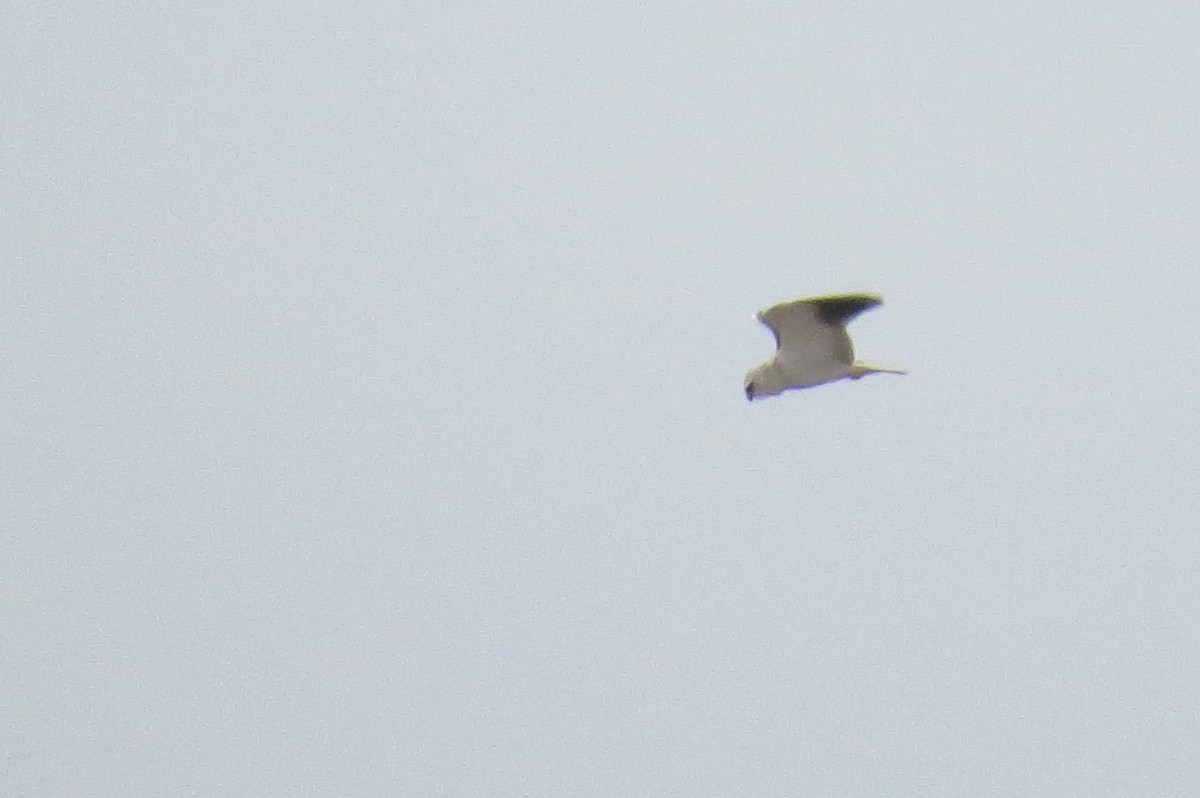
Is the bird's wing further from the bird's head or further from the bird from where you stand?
the bird's head

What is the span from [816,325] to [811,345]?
2.09ft

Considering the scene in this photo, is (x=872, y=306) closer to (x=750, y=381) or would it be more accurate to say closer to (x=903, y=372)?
(x=903, y=372)

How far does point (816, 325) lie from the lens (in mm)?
29312

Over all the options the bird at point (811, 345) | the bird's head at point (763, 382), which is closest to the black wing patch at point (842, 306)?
the bird at point (811, 345)

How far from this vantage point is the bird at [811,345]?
2864cm

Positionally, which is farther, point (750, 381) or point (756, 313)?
point (750, 381)

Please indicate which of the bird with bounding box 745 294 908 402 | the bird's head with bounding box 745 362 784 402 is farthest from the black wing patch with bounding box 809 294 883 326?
the bird's head with bounding box 745 362 784 402

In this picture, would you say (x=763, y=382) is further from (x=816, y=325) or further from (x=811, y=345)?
(x=816, y=325)

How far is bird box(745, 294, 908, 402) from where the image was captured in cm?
2864

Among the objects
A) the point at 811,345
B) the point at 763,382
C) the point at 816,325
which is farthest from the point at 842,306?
the point at 763,382

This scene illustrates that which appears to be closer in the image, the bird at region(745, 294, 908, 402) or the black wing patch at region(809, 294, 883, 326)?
the black wing patch at region(809, 294, 883, 326)

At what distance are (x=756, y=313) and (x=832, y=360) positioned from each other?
1.26 meters

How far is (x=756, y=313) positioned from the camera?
96.3ft

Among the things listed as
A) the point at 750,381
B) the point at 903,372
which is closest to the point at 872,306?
the point at 903,372
